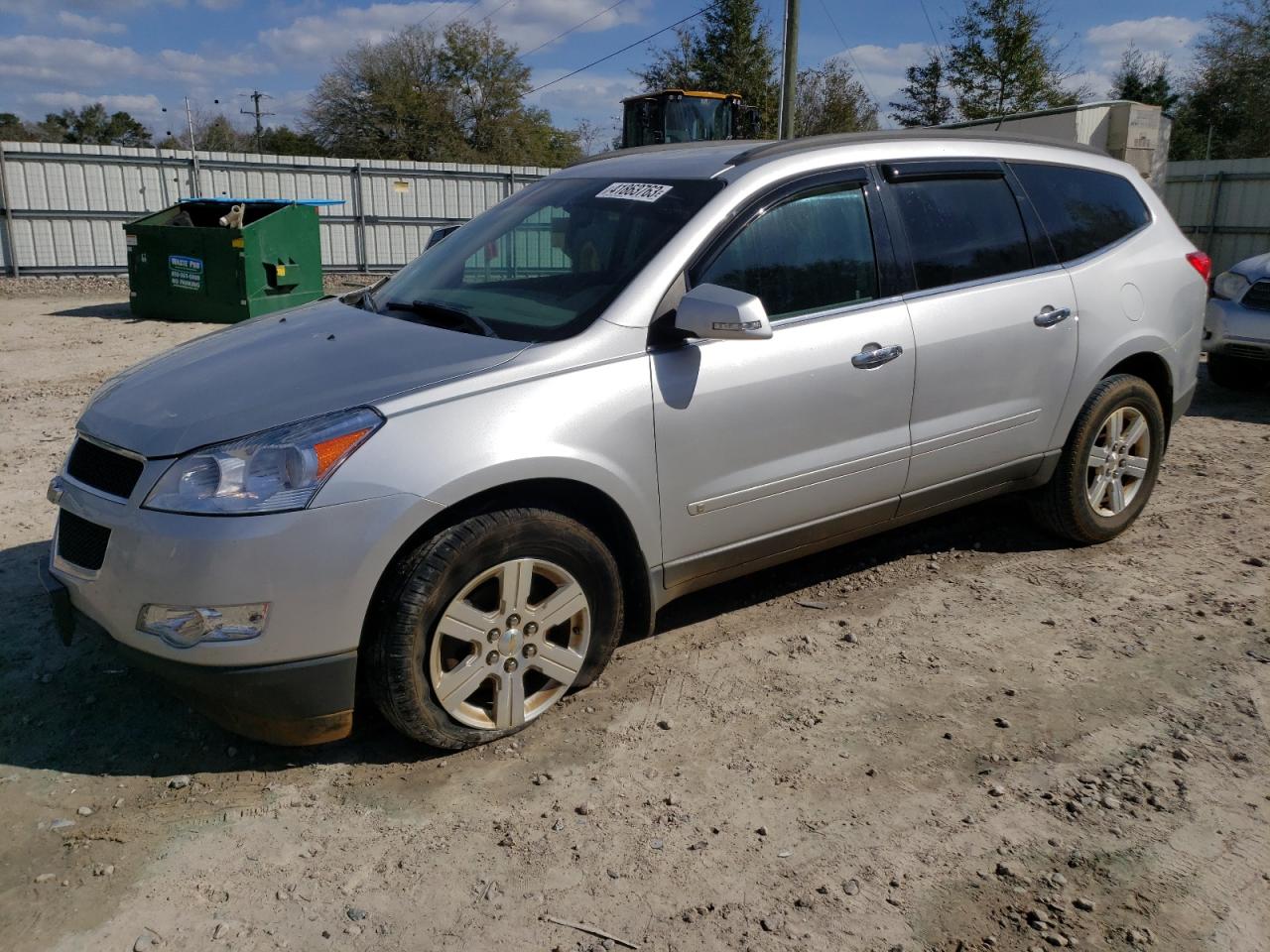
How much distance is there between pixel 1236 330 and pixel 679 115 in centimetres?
1055

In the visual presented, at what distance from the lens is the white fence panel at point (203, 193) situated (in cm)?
1775

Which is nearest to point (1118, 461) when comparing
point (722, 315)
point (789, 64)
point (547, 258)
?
point (722, 315)

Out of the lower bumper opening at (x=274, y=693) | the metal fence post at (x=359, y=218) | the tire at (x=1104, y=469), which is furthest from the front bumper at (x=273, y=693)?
the metal fence post at (x=359, y=218)

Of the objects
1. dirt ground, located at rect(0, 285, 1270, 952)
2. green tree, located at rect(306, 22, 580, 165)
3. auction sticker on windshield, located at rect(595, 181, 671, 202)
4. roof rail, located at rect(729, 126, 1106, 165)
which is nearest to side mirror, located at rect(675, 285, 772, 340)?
auction sticker on windshield, located at rect(595, 181, 671, 202)

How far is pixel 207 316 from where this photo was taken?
1316cm

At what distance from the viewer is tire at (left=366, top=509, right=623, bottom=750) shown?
9.55ft

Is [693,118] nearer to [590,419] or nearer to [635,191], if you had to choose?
[635,191]

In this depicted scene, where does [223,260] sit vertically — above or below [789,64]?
below

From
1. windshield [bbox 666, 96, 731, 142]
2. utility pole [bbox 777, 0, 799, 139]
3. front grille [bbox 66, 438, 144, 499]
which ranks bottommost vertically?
front grille [bbox 66, 438, 144, 499]

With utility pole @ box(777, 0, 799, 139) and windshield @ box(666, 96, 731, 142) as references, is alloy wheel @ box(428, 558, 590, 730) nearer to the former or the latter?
windshield @ box(666, 96, 731, 142)

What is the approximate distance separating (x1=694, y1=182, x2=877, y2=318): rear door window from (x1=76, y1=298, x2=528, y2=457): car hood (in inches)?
34.4

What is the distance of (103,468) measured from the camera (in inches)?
120

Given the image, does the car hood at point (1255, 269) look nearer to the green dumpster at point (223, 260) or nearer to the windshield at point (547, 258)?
the windshield at point (547, 258)

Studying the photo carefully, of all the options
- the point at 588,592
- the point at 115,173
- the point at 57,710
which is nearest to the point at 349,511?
the point at 588,592
